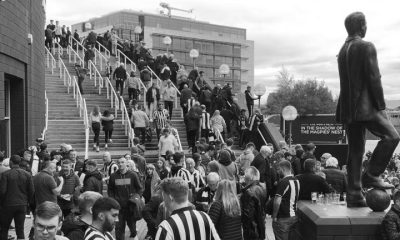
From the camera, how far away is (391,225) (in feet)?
18.1

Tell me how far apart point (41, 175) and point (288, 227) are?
4.36 meters

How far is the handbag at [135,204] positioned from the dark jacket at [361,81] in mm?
4679

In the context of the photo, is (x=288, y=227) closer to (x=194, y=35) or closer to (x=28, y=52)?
(x=28, y=52)

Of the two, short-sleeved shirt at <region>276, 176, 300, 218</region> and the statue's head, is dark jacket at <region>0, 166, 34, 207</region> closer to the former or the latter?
short-sleeved shirt at <region>276, 176, 300, 218</region>

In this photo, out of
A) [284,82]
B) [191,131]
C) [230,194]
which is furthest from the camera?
[284,82]

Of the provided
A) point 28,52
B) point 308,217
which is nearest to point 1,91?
point 28,52

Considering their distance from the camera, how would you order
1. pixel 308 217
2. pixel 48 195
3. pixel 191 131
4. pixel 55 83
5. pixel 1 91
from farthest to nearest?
1. pixel 55 83
2. pixel 191 131
3. pixel 1 91
4. pixel 48 195
5. pixel 308 217

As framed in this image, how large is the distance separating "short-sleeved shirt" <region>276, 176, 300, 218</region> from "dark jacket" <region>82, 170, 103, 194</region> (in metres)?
3.28

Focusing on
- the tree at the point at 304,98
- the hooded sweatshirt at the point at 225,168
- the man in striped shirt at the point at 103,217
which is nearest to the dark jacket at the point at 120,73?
the hooded sweatshirt at the point at 225,168

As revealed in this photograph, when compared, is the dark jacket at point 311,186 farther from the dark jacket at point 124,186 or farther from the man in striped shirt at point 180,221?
the man in striped shirt at point 180,221

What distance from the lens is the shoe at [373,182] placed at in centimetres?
646

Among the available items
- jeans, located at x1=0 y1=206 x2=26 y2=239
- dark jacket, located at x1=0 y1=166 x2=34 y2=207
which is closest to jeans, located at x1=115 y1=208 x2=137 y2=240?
dark jacket, located at x1=0 y1=166 x2=34 y2=207

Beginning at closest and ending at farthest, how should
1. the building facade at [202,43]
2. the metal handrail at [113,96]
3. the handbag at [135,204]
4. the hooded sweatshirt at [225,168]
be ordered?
the handbag at [135,204] < the hooded sweatshirt at [225,168] < the metal handrail at [113,96] < the building facade at [202,43]

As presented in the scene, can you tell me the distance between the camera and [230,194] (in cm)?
696
